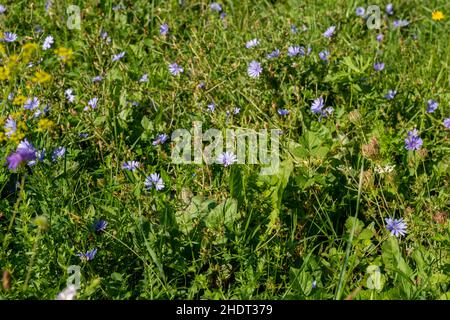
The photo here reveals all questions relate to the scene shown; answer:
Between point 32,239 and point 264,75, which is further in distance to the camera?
point 264,75

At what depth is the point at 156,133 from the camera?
9.82 feet

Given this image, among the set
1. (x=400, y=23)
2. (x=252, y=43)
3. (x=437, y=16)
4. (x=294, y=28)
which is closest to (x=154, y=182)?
(x=252, y=43)

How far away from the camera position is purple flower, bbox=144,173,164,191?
2559mm

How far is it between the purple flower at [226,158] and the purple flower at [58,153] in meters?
0.58

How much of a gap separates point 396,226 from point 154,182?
2.87 feet

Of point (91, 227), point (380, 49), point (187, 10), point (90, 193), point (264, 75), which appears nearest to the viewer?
point (91, 227)

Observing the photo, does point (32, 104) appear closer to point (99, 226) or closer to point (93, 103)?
point (93, 103)

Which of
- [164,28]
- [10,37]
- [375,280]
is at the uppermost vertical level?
[164,28]

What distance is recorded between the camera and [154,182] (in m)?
2.58

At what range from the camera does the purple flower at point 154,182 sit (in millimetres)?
2559

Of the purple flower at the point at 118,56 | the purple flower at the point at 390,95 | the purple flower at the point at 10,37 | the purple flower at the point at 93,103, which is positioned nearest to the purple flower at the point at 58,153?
the purple flower at the point at 93,103

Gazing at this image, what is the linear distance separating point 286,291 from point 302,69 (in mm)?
1313
